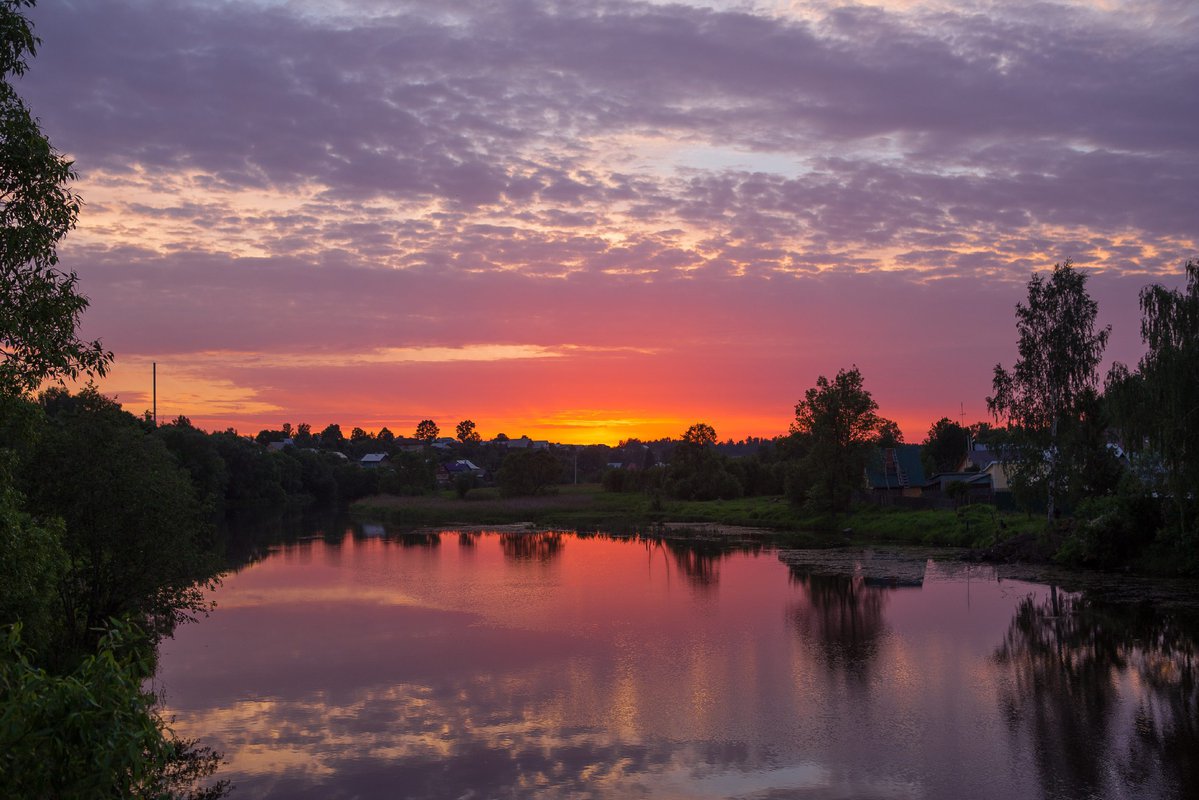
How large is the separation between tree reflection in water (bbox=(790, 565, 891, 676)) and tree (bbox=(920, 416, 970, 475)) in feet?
216

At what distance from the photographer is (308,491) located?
11438cm

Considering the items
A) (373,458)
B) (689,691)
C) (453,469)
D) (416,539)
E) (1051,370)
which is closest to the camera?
(689,691)

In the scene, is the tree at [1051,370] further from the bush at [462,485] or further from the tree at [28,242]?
the bush at [462,485]

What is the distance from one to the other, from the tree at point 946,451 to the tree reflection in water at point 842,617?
6588cm

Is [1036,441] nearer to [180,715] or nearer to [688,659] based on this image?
[688,659]

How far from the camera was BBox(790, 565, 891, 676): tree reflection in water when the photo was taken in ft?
77.8

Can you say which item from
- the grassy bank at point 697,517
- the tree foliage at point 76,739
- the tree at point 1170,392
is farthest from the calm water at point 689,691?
the grassy bank at point 697,517

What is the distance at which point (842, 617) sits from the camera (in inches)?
1163

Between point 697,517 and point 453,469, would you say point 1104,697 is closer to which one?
point 697,517

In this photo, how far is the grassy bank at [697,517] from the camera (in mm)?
51250

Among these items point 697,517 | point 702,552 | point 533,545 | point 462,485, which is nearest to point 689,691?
point 702,552

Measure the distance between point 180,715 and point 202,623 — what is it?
1129cm

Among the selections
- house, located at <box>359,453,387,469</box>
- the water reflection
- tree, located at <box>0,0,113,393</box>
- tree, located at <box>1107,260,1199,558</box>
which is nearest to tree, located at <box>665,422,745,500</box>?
the water reflection

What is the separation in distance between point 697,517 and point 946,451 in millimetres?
41579
